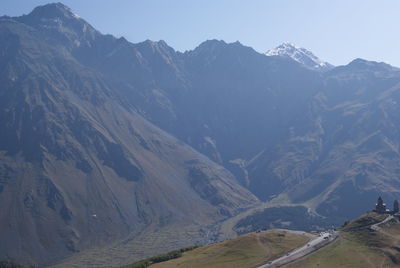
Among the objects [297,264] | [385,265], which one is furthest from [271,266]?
[385,265]

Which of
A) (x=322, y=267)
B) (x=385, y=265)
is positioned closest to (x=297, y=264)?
(x=322, y=267)

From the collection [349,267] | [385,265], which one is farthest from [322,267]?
[385,265]

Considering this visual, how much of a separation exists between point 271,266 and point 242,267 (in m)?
12.1

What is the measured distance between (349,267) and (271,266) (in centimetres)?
2792

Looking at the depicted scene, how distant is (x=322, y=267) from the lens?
189m

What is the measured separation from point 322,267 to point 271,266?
18447mm

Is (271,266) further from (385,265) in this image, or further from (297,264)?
(385,265)

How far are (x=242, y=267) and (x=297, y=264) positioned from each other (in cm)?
2081

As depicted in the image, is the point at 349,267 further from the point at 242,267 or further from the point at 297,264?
the point at 242,267

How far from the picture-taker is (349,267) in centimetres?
18662

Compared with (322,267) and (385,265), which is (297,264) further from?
(385,265)

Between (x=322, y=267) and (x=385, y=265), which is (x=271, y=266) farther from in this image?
(x=385, y=265)

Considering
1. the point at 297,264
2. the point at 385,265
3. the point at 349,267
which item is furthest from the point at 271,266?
the point at 385,265

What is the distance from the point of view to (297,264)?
195 metres
